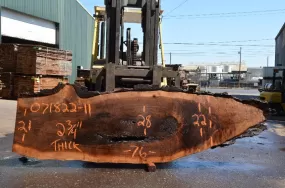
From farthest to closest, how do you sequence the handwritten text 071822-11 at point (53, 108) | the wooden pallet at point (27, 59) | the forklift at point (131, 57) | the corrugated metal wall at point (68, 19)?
the corrugated metal wall at point (68, 19)
the wooden pallet at point (27, 59)
the forklift at point (131, 57)
the handwritten text 071822-11 at point (53, 108)

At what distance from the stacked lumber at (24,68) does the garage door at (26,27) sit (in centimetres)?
164

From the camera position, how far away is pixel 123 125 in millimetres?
5359

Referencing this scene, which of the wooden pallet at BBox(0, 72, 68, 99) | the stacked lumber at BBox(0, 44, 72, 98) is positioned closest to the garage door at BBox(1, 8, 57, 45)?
the stacked lumber at BBox(0, 44, 72, 98)

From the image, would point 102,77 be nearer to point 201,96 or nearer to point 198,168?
point 201,96

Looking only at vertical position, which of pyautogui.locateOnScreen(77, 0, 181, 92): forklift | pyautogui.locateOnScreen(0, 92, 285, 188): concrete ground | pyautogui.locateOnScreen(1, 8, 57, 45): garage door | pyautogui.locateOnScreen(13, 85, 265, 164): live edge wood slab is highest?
pyautogui.locateOnScreen(1, 8, 57, 45): garage door

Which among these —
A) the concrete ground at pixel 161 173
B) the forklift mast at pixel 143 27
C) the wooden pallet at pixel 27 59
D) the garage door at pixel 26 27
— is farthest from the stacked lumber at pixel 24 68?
the forklift mast at pixel 143 27

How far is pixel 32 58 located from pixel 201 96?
11241 mm

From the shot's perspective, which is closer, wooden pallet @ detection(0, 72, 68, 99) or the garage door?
wooden pallet @ detection(0, 72, 68, 99)

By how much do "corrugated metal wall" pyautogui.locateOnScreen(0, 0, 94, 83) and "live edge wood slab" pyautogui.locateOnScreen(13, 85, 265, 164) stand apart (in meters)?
12.2

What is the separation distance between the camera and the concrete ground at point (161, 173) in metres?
4.88

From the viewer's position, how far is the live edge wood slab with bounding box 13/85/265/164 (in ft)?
17.3

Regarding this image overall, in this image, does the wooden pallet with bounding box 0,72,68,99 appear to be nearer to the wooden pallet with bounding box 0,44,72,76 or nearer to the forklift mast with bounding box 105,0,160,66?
the wooden pallet with bounding box 0,44,72,76

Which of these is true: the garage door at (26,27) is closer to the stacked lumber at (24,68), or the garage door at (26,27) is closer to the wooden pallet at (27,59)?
the wooden pallet at (27,59)

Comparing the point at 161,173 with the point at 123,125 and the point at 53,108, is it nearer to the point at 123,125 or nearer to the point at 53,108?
the point at 123,125
